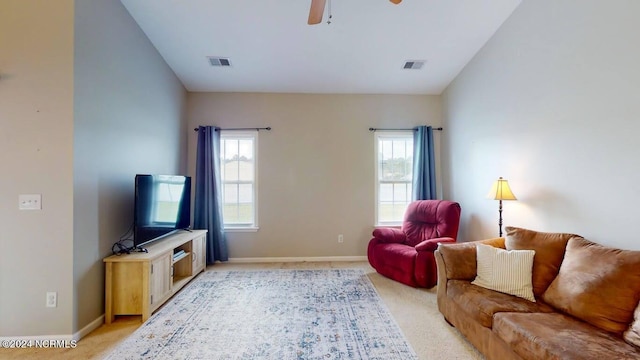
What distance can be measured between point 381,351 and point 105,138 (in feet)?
10.4

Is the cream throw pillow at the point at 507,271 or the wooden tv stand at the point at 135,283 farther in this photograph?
the wooden tv stand at the point at 135,283

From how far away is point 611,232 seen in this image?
221cm

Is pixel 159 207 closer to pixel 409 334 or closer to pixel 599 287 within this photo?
pixel 409 334

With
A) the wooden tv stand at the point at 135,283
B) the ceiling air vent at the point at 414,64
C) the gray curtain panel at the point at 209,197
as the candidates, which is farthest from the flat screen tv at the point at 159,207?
the ceiling air vent at the point at 414,64

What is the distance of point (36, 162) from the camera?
7.77 ft

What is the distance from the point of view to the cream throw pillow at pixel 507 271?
91.0 inches

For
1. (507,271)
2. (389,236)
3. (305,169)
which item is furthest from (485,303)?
(305,169)

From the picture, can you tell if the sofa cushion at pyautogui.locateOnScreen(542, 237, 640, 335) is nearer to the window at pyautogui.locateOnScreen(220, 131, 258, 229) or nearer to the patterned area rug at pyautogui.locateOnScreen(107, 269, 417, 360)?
the patterned area rug at pyautogui.locateOnScreen(107, 269, 417, 360)

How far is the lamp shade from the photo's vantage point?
315cm

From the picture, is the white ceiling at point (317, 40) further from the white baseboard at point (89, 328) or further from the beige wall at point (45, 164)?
the white baseboard at point (89, 328)

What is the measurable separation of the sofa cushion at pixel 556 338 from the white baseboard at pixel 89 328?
331 centimetres

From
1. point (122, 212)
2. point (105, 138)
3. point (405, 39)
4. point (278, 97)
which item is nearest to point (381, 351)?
point (122, 212)

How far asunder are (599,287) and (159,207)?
3.98 m

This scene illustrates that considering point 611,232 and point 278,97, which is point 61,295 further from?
point 611,232
